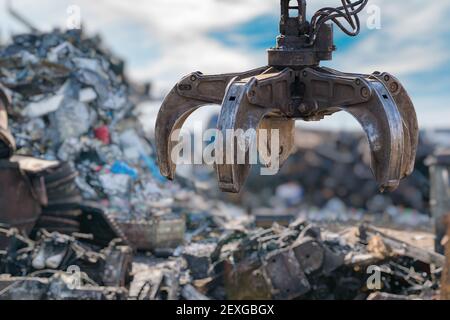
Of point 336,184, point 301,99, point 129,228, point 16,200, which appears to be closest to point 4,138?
point 16,200

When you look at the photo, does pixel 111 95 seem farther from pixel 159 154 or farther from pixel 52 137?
pixel 159 154

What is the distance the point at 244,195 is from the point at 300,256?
22.3 feet

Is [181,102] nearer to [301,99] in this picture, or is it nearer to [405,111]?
[301,99]

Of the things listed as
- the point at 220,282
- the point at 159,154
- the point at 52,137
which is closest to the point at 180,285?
the point at 220,282

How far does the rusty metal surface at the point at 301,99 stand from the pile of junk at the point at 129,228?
318 centimetres

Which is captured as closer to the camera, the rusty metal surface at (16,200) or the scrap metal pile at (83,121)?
the rusty metal surface at (16,200)

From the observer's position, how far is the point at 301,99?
3.10m

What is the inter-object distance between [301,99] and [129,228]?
6.27 metres

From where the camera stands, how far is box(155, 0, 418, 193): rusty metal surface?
287 cm

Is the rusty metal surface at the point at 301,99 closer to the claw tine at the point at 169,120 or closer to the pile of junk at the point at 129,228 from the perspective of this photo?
the claw tine at the point at 169,120

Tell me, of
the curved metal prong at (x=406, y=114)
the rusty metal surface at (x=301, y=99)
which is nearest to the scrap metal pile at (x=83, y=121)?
the rusty metal surface at (x=301, y=99)

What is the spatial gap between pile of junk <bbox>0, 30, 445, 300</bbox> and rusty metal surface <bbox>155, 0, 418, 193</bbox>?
3181 millimetres

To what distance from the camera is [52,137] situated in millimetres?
11828

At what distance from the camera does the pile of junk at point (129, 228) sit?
21.9ft
